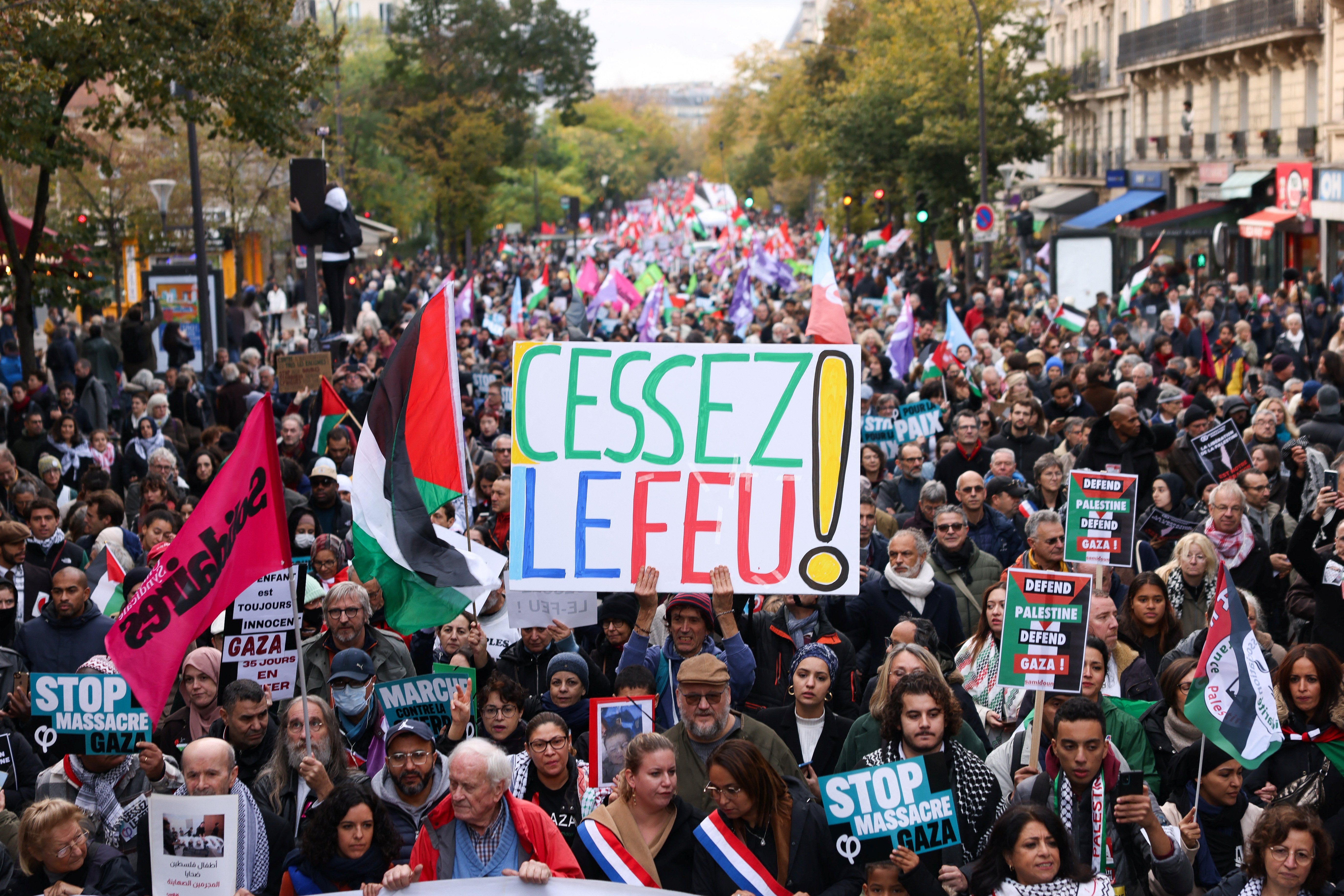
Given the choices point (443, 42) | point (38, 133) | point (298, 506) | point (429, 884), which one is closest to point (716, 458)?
point (429, 884)

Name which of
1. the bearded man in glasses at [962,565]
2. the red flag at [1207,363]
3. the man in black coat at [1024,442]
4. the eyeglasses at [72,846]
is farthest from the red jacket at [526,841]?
the red flag at [1207,363]

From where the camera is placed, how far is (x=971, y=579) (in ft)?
27.7

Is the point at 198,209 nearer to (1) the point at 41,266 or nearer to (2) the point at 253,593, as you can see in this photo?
(1) the point at 41,266

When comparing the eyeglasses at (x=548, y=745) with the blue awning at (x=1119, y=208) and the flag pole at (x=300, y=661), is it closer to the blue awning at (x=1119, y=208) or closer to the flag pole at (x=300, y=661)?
the flag pole at (x=300, y=661)

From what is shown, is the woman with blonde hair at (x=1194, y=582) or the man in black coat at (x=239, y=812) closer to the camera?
the man in black coat at (x=239, y=812)

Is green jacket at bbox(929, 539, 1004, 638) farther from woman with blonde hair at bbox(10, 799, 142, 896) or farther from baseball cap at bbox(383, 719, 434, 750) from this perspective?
woman with blonde hair at bbox(10, 799, 142, 896)

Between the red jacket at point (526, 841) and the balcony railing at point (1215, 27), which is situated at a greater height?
the balcony railing at point (1215, 27)

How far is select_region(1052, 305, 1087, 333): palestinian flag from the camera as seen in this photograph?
21109 millimetres

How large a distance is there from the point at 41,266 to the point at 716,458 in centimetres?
1376

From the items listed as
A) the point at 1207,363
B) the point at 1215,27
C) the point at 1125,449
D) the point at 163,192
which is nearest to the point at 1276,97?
the point at 1215,27

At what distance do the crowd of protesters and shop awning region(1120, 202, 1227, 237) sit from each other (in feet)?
91.4

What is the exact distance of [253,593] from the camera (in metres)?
7.20

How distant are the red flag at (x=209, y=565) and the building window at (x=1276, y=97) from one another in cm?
3584

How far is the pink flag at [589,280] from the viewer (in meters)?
27.5
